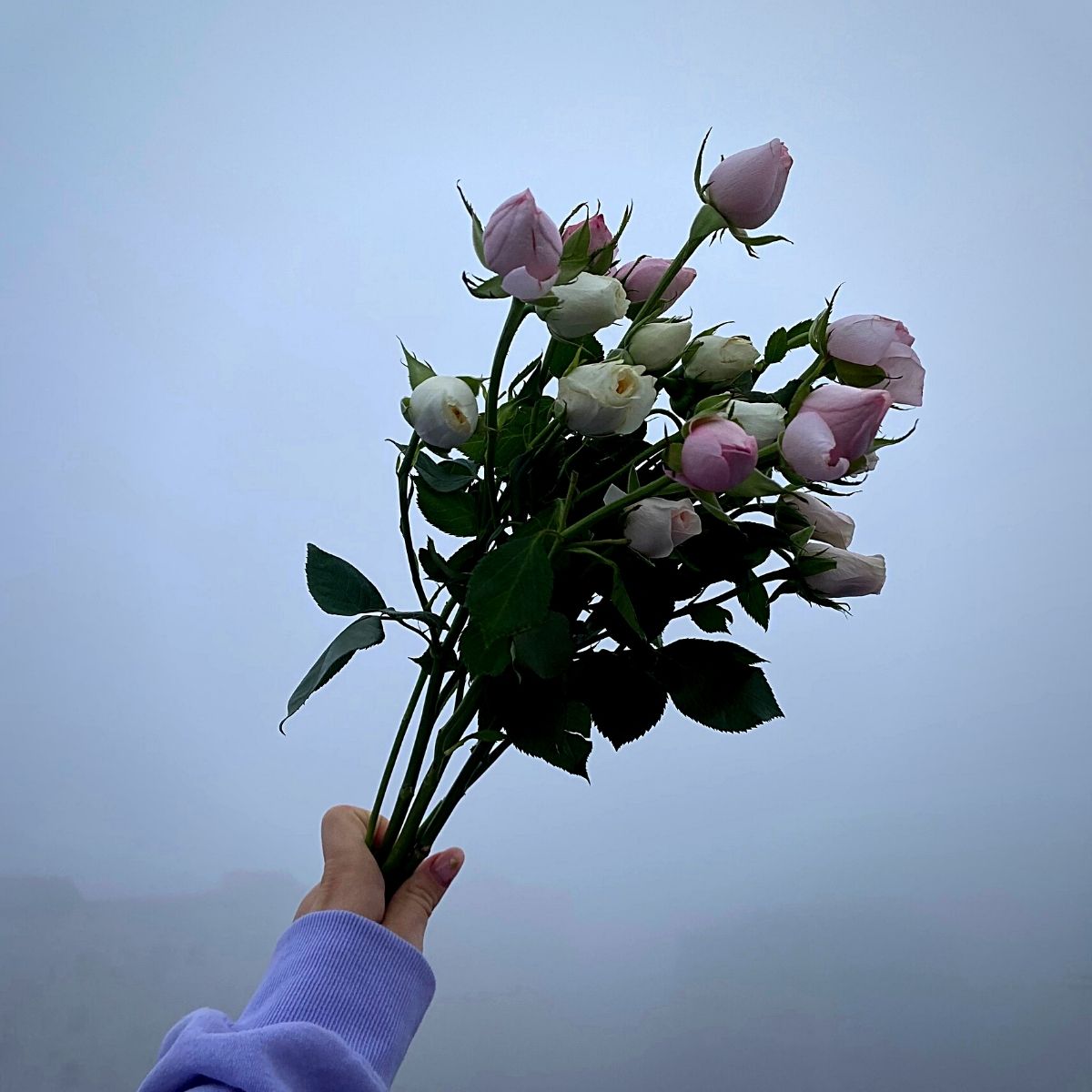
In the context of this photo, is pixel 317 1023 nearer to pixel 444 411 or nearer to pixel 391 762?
pixel 391 762

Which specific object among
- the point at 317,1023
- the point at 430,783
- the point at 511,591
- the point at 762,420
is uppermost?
the point at 762,420

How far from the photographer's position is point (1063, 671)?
3.96 ft

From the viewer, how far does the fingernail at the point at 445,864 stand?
1.79ft

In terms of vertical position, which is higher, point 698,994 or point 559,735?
point 559,735

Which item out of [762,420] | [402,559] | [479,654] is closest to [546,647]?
[479,654]

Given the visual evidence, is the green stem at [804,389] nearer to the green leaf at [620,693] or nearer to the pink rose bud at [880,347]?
the pink rose bud at [880,347]

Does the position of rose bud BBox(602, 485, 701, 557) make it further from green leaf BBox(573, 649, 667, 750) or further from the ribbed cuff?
the ribbed cuff

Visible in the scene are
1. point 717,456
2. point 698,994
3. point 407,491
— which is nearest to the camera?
point 717,456

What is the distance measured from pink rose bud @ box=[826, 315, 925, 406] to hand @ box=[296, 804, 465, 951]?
318mm

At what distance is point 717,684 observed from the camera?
0.50 metres

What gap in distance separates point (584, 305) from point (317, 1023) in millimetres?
347

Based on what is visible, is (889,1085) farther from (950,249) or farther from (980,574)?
(950,249)

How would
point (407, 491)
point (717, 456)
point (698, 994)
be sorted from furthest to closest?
1. point (698, 994)
2. point (407, 491)
3. point (717, 456)

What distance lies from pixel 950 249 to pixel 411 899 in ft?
3.48
